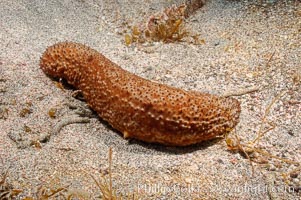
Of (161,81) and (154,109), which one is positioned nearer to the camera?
(154,109)

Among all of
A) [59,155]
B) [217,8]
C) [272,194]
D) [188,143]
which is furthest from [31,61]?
[272,194]

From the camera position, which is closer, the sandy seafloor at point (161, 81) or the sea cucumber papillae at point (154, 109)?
the sandy seafloor at point (161, 81)

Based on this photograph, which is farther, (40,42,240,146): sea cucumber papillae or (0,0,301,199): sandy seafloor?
(40,42,240,146): sea cucumber papillae

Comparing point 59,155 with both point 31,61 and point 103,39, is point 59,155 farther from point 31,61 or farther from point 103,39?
point 103,39

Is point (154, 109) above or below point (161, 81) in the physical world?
above
